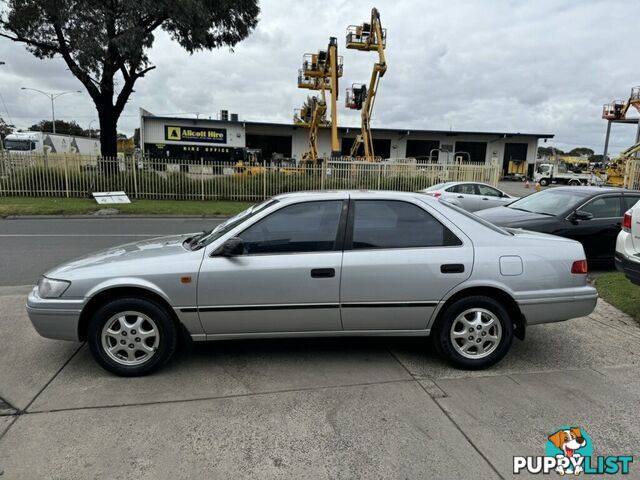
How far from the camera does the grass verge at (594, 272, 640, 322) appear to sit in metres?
5.53

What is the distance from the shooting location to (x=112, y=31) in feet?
55.6

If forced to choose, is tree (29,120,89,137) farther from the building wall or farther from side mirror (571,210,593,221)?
side mirror (571,210,593,221)

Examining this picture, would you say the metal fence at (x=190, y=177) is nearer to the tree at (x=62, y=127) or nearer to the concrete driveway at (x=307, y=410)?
the concrete driveway at (x=307, y=410)

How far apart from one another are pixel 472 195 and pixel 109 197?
13.2m

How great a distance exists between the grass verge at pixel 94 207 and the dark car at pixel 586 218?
420 inches

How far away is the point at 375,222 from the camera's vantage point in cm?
384

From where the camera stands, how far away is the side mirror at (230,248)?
3.52 metres

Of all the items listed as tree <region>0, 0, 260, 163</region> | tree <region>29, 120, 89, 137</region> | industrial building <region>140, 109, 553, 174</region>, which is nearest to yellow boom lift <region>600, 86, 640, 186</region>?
industrial building <region>140, 109, 553, 174</region>

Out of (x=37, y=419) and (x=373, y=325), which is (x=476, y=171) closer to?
(x=373, y=325)

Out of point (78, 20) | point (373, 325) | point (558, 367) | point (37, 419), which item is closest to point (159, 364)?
point (37, 419)

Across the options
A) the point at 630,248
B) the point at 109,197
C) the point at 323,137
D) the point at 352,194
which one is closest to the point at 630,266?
the point at 630,248

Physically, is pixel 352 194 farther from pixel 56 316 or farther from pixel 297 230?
pixel 56 316

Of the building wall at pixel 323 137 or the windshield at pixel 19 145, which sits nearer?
the windshield at pixel 19 145

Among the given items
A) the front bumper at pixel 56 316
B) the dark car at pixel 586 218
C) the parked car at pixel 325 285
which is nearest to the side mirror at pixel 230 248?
the parked car at pixel 325 285
